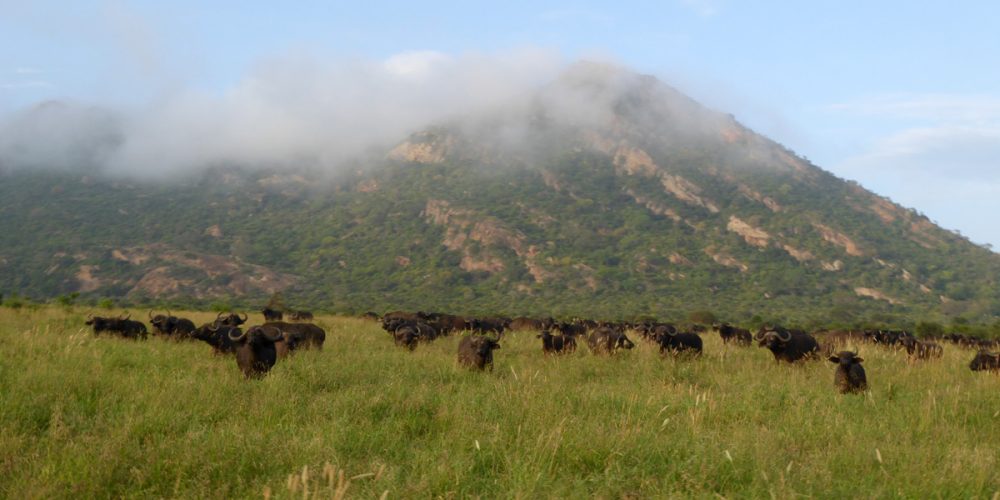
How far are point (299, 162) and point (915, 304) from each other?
139 metres

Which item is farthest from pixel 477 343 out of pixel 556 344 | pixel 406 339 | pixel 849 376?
pixel 849 376

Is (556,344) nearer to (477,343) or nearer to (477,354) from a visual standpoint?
(477,343)

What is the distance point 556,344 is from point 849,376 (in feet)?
24.2

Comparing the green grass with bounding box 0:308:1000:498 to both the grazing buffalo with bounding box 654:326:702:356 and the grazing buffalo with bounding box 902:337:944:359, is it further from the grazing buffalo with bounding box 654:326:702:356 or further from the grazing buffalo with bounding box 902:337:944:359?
the grazing buffalo with bounding box 902:337:944:359

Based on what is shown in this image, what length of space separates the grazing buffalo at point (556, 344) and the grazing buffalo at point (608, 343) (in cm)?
58

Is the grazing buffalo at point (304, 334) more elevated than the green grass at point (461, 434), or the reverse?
the green grass at point (461, 434)

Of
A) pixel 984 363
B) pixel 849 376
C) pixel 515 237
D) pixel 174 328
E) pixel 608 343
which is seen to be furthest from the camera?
pixel 515 237

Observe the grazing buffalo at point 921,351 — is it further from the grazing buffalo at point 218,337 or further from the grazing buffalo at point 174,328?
the grazing buffalo at point 174,328

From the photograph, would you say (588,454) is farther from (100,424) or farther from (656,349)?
(656,349)

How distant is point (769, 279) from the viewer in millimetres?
87312

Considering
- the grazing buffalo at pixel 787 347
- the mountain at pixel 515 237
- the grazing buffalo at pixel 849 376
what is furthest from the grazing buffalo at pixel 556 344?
the mountain at pixel 515 237

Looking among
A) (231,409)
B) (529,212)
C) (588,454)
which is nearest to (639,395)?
(588,454)

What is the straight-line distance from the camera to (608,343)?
1573cm

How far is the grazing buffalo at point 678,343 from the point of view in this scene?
1529 centimetres
